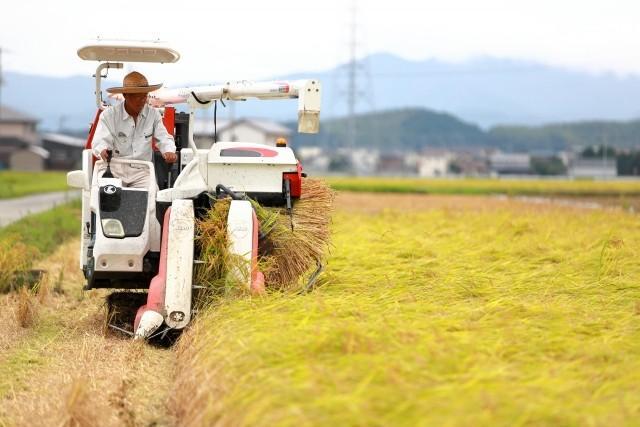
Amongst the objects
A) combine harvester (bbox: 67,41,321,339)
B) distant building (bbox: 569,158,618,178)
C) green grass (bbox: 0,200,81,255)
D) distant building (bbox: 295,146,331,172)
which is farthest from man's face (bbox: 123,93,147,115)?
distant building (bbox: 295,146,331,172)

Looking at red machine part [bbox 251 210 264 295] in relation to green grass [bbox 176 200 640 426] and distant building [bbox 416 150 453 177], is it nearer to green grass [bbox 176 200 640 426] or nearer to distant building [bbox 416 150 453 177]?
green grass [bbox 176 200 640 426]

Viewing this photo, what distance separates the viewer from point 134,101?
9.52m

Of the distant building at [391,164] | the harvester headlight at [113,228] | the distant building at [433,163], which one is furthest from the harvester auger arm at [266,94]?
the distant building at [391,164]

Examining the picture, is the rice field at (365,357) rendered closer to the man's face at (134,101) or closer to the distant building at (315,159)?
the man's face at (134,101)

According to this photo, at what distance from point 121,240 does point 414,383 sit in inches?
169

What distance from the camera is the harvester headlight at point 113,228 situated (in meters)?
8.77

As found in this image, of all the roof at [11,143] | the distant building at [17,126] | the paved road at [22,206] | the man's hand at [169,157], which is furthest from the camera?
the distant building at [17,126]

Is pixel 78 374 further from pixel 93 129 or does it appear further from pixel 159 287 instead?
pixel 93 129

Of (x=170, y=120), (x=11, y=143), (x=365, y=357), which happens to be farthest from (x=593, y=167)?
(x=365, y=357)

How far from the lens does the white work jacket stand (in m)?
9.48

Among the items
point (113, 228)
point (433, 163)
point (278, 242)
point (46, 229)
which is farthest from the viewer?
point (433, 163)

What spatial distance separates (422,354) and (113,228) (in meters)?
3.99

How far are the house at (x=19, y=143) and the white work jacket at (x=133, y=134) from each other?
88447 millimetres

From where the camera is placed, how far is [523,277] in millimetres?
10078
